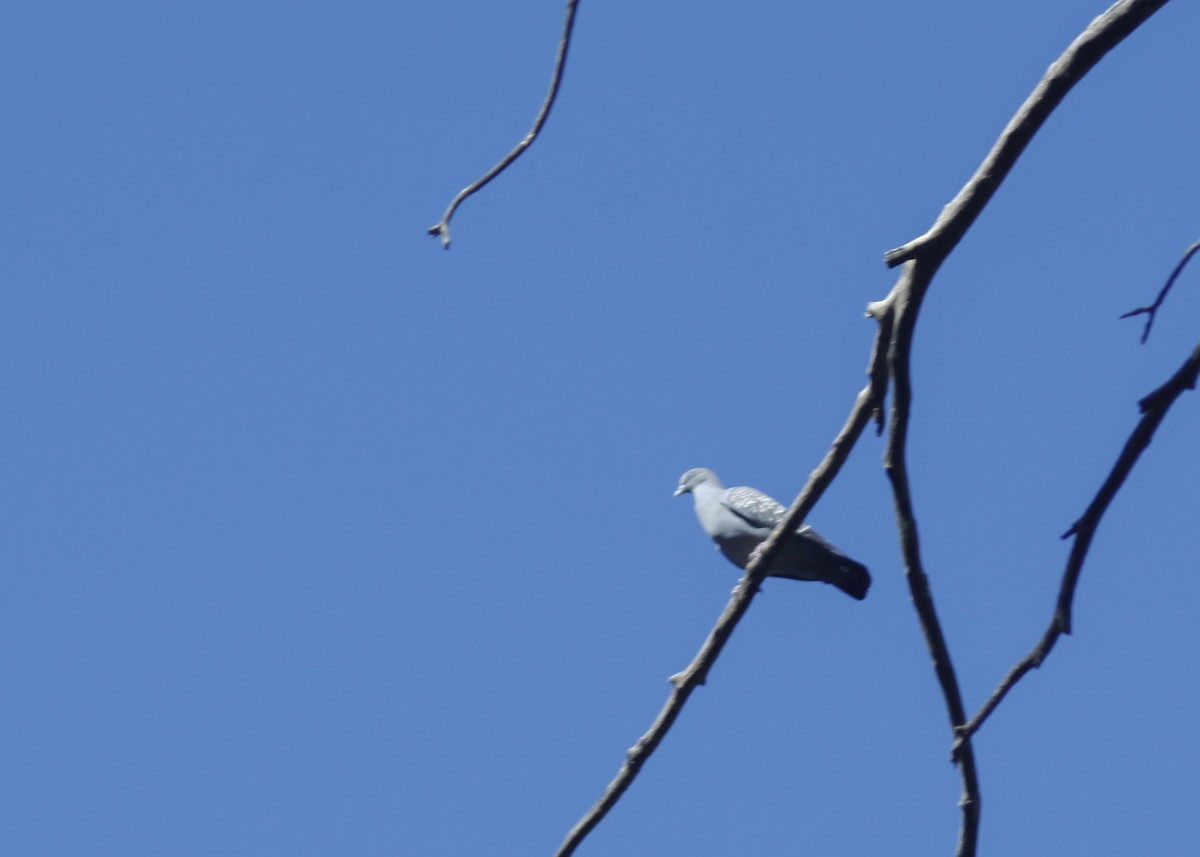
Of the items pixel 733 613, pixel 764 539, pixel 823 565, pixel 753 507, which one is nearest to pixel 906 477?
pixel 733 613

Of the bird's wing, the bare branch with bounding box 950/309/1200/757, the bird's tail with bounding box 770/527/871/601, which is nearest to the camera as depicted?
the bare branch with bounding box 950/309/1200/757

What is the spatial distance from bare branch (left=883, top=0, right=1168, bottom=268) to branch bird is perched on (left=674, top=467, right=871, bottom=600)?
774 cm

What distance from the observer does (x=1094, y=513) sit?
2385 millimetres

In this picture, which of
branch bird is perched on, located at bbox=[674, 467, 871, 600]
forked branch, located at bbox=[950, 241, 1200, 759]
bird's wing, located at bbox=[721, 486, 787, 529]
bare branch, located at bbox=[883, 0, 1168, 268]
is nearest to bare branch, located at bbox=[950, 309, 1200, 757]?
forked branch, located at bbox=[950, 241, 1200, 759]

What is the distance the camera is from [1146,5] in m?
2.52

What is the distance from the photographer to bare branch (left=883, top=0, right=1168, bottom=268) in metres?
2.55

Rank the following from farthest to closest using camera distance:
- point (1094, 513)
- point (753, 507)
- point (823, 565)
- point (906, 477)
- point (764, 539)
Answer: point (753, 507) < point (823, 565) < point (764, 539) < point (906, 477) < point (1094, 513)

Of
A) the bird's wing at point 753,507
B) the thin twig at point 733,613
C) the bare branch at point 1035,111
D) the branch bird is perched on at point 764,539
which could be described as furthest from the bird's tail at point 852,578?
the bare branch at point 1035,111

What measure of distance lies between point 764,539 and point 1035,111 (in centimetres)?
794

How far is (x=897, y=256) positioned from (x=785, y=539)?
53 centimetres

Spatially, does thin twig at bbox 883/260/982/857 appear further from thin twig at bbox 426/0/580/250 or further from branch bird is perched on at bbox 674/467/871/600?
branch bird is perched on at bbox 674/467/871/600

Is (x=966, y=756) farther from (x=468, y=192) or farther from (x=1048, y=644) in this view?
(x=468, y=192)

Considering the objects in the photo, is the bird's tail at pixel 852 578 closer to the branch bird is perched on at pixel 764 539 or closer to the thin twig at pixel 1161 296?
the branch bird is perched on at pixel 764 539

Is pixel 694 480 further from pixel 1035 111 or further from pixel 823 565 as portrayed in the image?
pixel 1035 111
